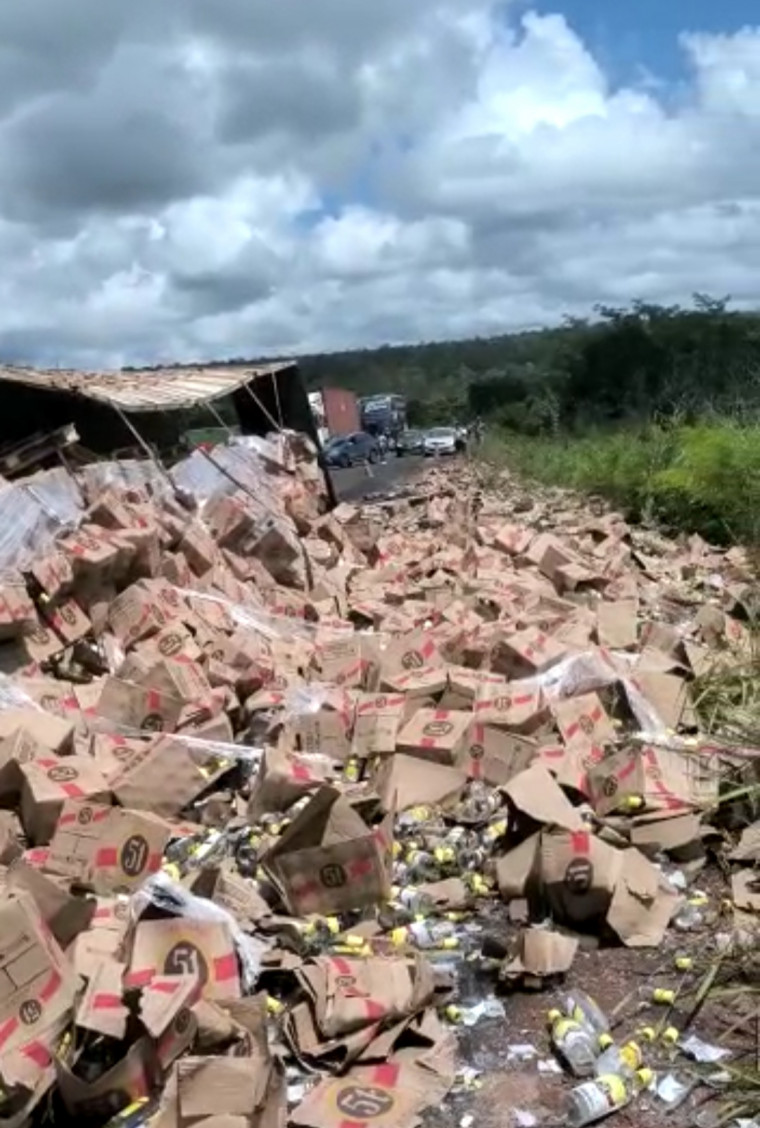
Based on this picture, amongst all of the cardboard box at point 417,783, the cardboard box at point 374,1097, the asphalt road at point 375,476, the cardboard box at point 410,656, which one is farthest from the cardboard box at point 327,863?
the asphalt road at point 375,476

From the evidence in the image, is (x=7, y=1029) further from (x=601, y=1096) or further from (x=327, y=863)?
(x=601, y=1096)

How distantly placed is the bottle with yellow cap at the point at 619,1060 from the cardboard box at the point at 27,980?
1330 mm

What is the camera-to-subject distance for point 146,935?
3.47m

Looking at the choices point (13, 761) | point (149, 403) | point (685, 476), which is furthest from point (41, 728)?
point (685, 476)

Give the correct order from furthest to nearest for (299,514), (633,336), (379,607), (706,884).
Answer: (633,336)
(299,514)
(379,607)
(706,884)

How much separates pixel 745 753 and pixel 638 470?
37.1ft

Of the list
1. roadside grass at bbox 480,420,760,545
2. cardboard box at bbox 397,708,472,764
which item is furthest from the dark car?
cardboard box at bbox 397,708,472,764

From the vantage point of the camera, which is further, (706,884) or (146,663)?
(146,663)

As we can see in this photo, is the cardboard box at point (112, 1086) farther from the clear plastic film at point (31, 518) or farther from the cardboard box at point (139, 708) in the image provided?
the clear plastic film at point (31, 518)

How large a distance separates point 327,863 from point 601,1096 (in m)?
1.23

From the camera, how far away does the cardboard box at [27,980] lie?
326cm

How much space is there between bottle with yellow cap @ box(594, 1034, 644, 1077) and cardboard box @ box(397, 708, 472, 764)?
6.03ft

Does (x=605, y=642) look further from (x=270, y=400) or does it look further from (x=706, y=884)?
(x=270, y=400)

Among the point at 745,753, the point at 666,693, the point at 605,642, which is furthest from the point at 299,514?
the point at 745,753
